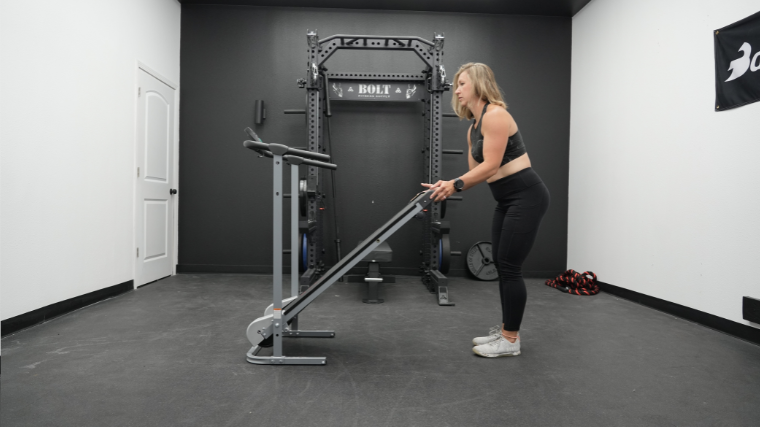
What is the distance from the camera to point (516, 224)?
76.1 inches

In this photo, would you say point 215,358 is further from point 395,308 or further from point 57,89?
point 57,89

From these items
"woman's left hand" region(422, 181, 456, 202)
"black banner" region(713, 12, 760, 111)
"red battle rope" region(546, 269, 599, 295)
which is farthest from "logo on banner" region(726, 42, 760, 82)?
"woman's left hand" region(422, 181, 456, 202)

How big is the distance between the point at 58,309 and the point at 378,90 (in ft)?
10.4

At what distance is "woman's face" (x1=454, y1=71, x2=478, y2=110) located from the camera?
6.57 ft

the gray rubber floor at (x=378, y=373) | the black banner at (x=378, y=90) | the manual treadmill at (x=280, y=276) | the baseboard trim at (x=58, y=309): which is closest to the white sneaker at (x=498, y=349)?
the gray rubber floor at (x=378, y=373)

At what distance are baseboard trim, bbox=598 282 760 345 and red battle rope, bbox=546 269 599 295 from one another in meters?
0.16

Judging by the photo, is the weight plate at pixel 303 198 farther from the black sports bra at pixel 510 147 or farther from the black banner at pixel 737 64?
the black banner at pixel 737 64

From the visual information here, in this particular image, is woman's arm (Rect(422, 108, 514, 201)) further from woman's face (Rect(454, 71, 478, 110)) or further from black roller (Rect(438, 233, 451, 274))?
black roller (Rect(438, 233, 451, 274))

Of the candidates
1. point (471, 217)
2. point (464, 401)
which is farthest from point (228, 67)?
point (464, 401)

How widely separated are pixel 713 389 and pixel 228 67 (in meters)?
4.72

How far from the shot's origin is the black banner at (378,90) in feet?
13.8

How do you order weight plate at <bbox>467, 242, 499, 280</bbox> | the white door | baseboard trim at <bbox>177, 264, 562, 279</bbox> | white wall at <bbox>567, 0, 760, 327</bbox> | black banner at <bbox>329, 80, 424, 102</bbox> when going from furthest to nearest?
baseboard trim at <bbox>177, 264, 562, 279</bbox> → weight plate at <bbox>467, 242, 499, 280</bbox> → black banner at <bbox>329, 80, 424, 102</bbox> → the white door → white wall at <bbox>567, 0, 760, 327</bbox>

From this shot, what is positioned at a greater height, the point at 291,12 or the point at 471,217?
the point at 291,12

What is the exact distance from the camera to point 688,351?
2.28 metres
